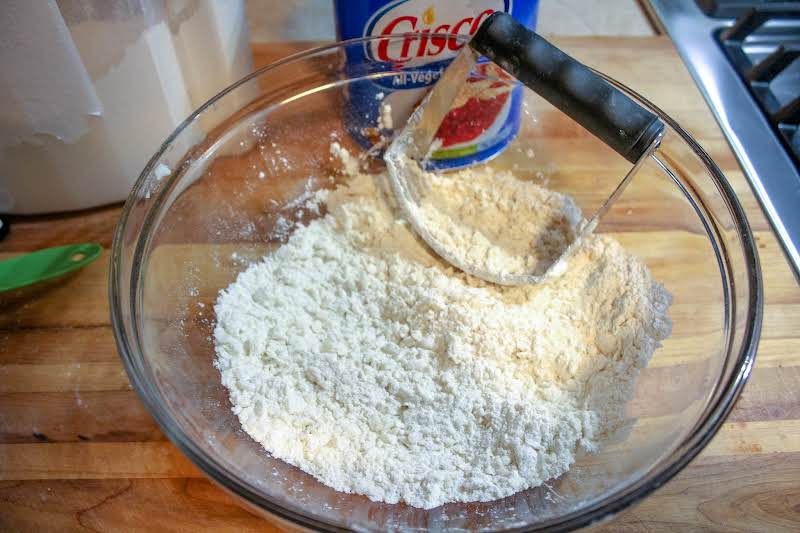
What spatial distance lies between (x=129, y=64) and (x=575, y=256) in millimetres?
584

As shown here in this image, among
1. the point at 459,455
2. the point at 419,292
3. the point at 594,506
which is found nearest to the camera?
the point at 594,506

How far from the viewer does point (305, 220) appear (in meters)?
0.94

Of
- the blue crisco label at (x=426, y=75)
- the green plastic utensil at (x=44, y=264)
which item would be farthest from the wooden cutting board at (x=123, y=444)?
the blue crisco label at (x=426, y=75)

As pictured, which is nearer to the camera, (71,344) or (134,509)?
(134,509)

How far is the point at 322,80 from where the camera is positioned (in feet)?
3.09

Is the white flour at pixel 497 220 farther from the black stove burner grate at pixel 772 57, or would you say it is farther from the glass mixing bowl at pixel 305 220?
the black stove burner grate at pixel 772 57

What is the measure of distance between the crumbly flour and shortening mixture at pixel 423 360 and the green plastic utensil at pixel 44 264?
0.20 meters

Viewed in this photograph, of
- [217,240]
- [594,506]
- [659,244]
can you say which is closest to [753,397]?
[659,244]

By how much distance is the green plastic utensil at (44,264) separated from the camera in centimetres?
81

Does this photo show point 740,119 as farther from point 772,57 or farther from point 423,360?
point 423,360

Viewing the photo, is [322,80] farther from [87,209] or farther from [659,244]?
[659,244]

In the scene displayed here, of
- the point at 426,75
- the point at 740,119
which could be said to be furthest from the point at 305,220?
the point at 740,119

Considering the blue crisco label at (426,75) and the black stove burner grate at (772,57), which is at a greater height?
A: the blue crisco label at (426,75)

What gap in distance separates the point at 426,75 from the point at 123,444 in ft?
1.94
